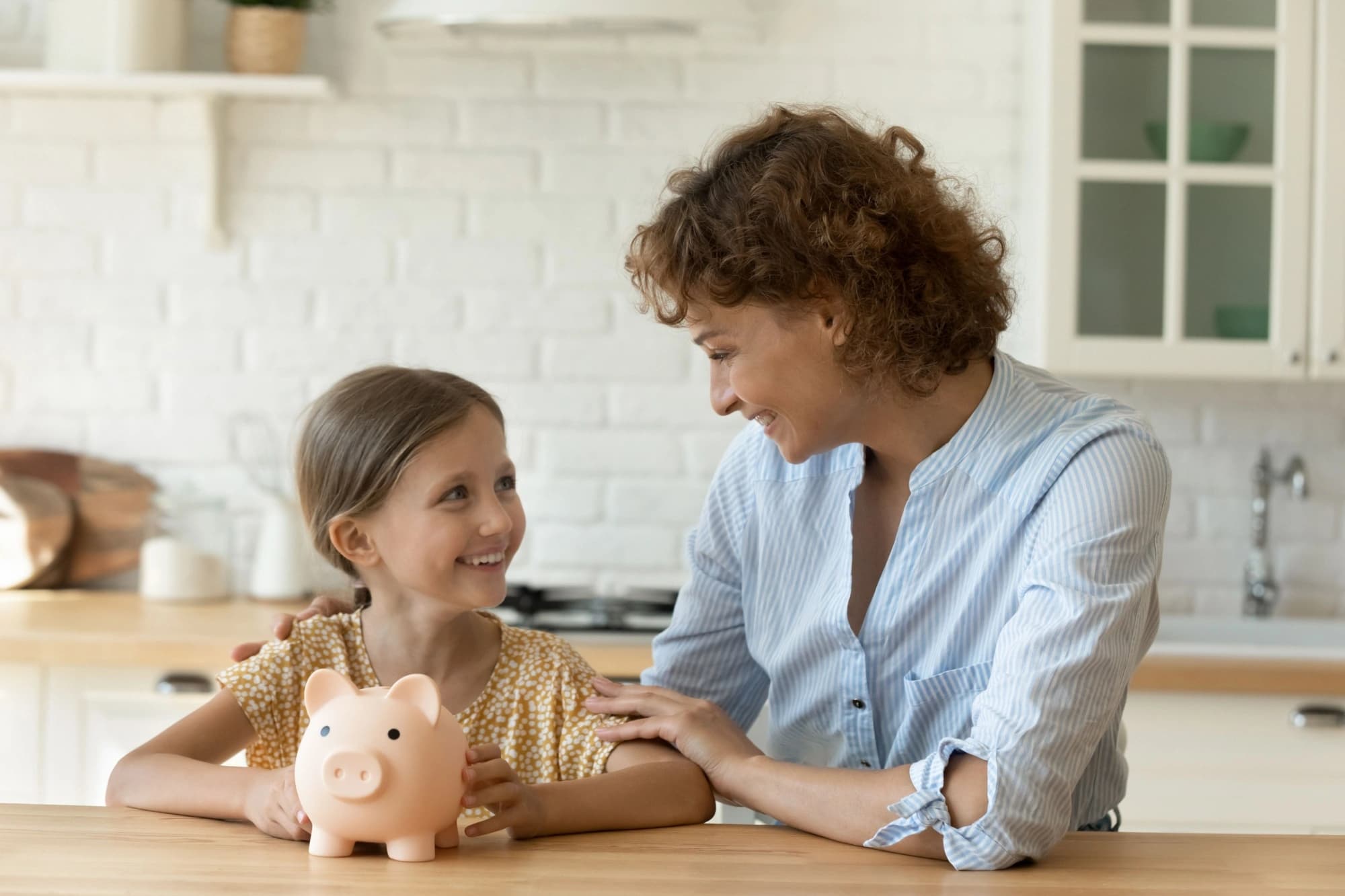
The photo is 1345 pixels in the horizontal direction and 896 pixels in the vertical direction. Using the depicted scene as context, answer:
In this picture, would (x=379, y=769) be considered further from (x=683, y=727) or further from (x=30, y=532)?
(x=30, y=532)

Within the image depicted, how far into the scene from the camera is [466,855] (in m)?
1.20

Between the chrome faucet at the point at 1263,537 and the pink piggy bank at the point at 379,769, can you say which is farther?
the chrome faucet at the point at 1263,537

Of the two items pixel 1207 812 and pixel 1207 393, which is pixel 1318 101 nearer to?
pixel 1207 393

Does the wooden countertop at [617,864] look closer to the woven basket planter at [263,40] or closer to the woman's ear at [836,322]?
the woman's ear at [836,322]

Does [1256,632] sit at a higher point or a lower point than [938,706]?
lower

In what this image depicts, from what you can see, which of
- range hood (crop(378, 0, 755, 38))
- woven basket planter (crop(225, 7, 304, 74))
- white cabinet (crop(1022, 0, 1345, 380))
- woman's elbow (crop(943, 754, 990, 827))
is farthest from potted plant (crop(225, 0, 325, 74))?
woman's elbow (crop(943, 754, 990, 827))

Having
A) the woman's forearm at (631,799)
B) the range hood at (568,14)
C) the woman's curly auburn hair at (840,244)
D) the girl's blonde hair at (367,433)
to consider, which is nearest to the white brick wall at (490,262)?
the range hood at (568,14)

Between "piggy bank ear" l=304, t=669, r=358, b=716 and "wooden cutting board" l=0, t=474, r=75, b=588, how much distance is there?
2.06m

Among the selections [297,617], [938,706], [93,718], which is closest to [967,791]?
[938,706]

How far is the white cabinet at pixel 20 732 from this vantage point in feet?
8.31

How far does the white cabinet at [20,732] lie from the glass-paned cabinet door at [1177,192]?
6.32ft

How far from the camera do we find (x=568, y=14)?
2076 mm

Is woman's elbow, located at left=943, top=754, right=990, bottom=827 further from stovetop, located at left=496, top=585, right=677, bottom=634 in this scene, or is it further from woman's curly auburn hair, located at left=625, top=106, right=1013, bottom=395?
stovetop, located at left=496, top=585, right=677, bottom=634

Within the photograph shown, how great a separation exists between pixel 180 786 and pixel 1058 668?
78 cm
